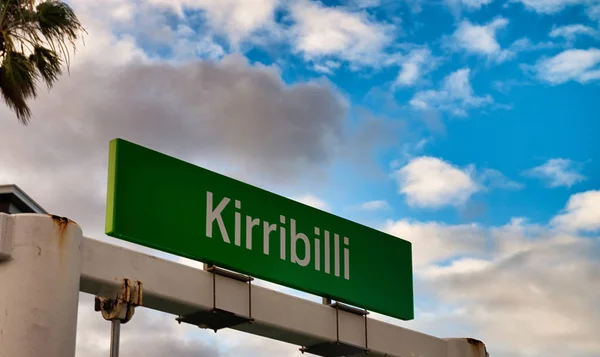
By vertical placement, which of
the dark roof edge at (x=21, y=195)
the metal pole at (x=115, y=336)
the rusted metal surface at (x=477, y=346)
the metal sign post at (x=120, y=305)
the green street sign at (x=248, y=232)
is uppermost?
the dark roof edge at (x=21, y=195)

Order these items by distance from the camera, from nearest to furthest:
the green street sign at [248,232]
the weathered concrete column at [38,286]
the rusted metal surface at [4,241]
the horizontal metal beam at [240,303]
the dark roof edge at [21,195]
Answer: the weathered concrete column at [38,286] → the rusted metal surface at [4,241] → the horizontal metal beam at [240,303] → the green street sign at [248,232] → the dark roof edge at [21,195]

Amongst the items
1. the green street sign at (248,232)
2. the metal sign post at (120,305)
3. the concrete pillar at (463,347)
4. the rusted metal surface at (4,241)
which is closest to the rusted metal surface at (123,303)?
the metal sign post at (120,305)

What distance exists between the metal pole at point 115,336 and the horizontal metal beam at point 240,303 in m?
0.31

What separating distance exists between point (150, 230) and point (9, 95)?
8522 mm

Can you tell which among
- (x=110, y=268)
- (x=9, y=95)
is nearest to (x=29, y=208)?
(x=9, y=95)

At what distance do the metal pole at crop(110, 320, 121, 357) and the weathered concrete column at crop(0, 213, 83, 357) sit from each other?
0.47m

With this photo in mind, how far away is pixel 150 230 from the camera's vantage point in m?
12.2

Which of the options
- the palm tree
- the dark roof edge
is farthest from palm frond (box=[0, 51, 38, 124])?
the dark roof edge

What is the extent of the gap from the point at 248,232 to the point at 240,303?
80 centimetres

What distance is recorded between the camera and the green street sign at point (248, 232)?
12188 mm

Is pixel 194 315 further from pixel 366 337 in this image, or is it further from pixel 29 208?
pixel 29 208

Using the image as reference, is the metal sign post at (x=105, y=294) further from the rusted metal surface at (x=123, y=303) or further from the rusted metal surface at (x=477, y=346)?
the rusted metal surface at (x=477, y=346)

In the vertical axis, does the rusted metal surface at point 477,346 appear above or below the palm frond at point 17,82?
below

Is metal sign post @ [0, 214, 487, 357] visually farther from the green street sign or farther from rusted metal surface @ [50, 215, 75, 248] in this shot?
the green street sign
